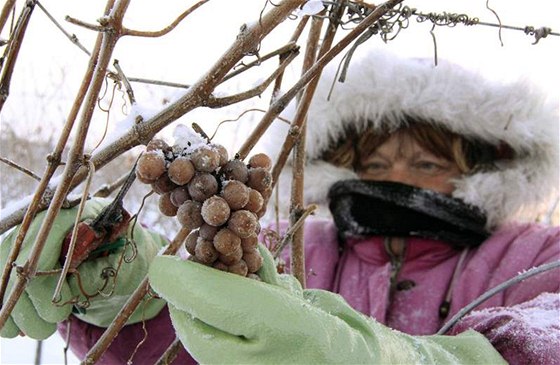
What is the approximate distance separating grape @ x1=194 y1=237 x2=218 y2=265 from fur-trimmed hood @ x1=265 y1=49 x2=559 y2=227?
1.04 metres

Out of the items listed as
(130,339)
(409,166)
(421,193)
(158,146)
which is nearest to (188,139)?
(158,146)

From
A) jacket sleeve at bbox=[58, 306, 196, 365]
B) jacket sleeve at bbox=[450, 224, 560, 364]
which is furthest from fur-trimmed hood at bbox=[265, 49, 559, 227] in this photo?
jacket sleeve at bbox=[58, 306, 196, 365]

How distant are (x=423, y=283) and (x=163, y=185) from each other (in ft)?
3.38

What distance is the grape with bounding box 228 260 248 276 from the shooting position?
0.51m

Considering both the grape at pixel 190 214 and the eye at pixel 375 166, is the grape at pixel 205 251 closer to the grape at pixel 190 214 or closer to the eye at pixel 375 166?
the grape at pixel 190 214

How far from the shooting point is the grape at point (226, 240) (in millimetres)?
458

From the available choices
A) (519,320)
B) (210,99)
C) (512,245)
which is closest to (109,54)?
(210,99)

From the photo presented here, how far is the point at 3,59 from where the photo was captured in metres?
0.60

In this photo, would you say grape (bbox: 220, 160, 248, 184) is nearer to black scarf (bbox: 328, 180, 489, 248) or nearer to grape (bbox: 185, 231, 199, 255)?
grape (bbox: 185, 231, 199, 255)

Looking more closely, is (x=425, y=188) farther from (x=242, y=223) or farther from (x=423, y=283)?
(x=242, y=223)

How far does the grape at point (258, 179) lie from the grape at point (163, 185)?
6cm

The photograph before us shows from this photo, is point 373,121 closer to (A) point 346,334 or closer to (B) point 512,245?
(B) point 512,245

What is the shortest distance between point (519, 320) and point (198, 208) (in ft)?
1.89

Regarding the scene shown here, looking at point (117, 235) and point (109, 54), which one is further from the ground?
point (109, 54)
